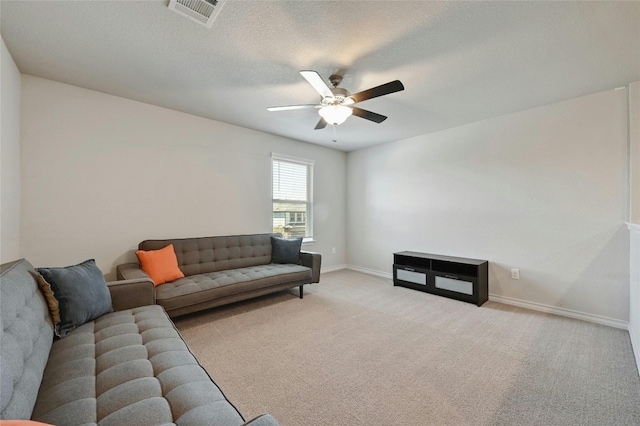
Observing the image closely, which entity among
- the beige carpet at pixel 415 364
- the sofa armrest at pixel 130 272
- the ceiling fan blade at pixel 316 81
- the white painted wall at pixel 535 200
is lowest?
the beige carpet at pixel 415 364

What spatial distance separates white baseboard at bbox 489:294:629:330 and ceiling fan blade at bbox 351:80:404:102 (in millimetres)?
3210

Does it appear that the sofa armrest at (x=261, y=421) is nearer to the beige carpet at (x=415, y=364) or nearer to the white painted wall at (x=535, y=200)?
the beige carpet at (x=415, y=364)

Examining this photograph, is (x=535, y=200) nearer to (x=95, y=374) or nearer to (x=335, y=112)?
(x=335, y=112)

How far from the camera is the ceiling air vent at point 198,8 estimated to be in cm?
168

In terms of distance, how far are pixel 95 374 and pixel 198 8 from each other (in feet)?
7.19

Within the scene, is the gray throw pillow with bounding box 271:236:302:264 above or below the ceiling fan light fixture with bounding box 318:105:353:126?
below

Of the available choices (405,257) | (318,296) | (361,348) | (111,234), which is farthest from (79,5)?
(405,257)

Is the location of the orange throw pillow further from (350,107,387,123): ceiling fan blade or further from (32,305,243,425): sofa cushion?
(350,107,387,123): ceiling fan blade

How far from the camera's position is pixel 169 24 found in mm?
1878

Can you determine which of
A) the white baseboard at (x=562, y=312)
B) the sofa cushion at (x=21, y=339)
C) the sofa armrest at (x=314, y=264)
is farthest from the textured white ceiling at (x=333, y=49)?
the white baseboard at (x=562, y=312)

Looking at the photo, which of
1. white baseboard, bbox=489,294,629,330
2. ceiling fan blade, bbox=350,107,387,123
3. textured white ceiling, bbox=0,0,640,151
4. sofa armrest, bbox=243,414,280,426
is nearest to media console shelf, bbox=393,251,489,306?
white baseboard, bbox=489,294,629,330

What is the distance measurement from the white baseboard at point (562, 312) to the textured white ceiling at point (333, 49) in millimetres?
2495

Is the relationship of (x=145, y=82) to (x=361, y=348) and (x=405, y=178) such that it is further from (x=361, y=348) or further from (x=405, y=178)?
(x=405, y=178)

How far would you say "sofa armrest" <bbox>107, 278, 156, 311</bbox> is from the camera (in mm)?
2068
